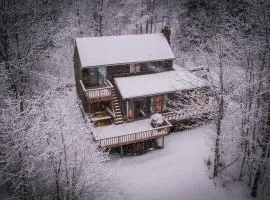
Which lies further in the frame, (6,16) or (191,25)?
(191,25)

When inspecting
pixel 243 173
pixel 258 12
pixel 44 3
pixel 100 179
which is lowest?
pixel 243 173

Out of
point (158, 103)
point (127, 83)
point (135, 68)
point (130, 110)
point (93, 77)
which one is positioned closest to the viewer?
point (130, 110)

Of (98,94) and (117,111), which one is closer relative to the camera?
(98,94)

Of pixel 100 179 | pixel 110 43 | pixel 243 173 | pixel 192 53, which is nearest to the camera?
pixel 100 179

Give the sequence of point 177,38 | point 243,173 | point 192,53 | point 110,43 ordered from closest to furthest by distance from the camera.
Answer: point 243,173
point 110,43
point 192,53
point 177,38

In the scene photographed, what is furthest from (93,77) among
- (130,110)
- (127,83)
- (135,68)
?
(130,110)

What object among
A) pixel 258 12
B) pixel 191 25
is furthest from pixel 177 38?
pixel 258 12

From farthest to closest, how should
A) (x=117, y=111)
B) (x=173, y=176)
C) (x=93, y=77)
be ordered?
(x=93, y=77)
(x=117, y=111)
(x=173, y=176)

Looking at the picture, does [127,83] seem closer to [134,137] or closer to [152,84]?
[152,84]

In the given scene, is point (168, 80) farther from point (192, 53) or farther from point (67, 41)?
point (67, 41)
